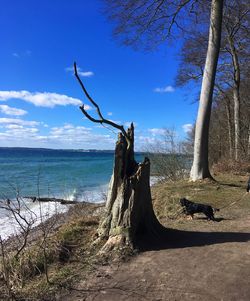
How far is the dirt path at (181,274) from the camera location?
17.9 ft

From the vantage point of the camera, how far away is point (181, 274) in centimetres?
605

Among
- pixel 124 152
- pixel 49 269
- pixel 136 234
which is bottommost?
pixel 49 269

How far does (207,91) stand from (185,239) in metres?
8.04

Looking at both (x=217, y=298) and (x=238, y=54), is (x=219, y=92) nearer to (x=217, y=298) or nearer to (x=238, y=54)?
(x=238, y=54)

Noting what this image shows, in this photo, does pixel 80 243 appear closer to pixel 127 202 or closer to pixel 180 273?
pixel 127 202

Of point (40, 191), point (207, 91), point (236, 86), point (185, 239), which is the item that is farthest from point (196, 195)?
point (40, 191)

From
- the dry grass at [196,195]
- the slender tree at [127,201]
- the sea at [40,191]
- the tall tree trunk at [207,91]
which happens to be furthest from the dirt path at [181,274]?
the tall tree trunk at [207,91]

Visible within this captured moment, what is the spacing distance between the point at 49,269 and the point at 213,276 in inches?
108

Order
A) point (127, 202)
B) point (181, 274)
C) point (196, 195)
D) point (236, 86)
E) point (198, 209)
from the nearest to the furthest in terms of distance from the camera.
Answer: point (181, 274)
point (127, 202)
point (198, 209)
point (196, 195)
point (236, 86)

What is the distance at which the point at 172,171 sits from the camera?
69.5 ft

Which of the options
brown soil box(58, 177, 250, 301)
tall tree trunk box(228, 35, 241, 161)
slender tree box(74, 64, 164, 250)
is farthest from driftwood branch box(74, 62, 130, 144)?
tall tree trunk box(228, 35, 241, 161)

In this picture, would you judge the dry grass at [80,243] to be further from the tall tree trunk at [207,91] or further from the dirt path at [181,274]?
the tall tree trunk at [207,91]

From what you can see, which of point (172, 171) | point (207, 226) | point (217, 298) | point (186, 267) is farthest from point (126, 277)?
point (172, 171)

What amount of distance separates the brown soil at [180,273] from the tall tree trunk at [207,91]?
22.7 ft
